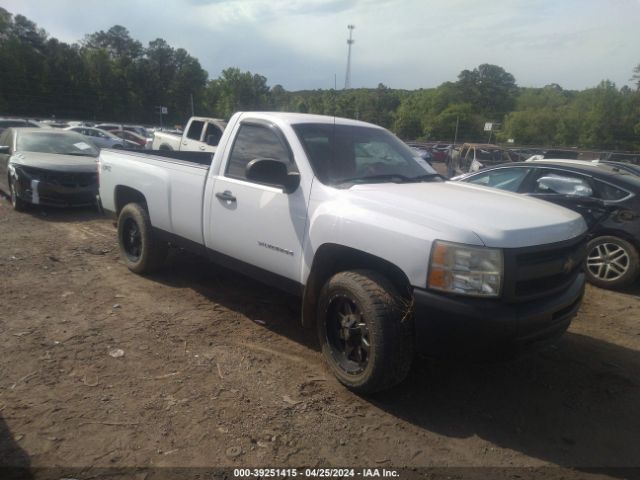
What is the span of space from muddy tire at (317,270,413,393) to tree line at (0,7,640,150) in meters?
13.8

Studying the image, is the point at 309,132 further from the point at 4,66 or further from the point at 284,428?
the point at 4,66

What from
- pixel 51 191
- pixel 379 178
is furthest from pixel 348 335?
pixel 51 191

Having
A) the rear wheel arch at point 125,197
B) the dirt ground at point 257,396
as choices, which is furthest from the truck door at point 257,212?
the rear wheel arch at point 125,197

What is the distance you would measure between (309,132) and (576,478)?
298cm

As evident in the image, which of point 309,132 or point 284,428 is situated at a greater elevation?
point 309,132

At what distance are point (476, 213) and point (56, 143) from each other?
955 cm

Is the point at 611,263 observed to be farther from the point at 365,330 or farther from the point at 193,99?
the point at 193,99

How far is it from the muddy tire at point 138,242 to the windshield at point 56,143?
5033 mm

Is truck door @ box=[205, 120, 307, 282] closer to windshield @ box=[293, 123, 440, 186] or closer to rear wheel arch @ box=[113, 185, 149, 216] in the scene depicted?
windshield @ box=[293, 123, 440, 186]

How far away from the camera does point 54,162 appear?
859 centimetres

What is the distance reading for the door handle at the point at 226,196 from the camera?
157 inches

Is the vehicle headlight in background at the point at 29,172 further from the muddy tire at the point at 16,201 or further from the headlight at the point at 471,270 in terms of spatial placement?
the headlight at the point at 471,270

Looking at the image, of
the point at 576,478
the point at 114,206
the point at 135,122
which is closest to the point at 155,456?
the point at 576,478

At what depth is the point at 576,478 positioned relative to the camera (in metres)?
2.53
